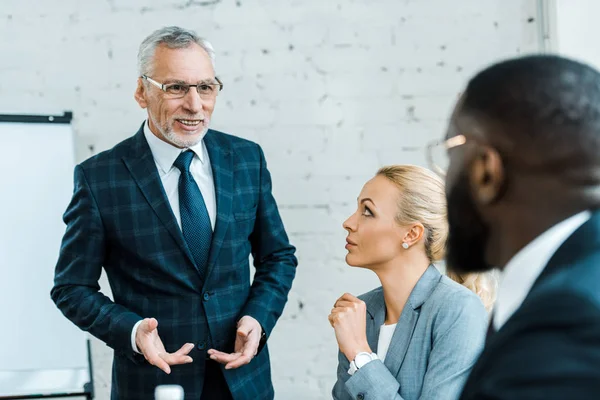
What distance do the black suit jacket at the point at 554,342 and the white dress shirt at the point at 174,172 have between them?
135 cm

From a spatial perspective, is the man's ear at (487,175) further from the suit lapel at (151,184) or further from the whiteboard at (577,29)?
the whiteboard at (577,29)

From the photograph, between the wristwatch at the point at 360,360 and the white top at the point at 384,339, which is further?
the white top at the point at 384,339

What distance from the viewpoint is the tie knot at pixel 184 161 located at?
193 cm

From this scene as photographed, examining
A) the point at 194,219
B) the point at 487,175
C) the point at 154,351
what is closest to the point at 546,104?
the point at 487,175

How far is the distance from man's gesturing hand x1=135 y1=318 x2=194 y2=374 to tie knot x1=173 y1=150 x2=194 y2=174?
1.44ft

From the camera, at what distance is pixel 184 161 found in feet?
6.34

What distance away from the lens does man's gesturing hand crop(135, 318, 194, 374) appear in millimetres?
1654

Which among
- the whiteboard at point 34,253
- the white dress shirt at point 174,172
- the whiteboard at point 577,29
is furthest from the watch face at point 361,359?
the whiteboard at point 577,29

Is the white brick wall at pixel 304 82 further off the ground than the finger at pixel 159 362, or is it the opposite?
the white brick wall at pixel 304 82

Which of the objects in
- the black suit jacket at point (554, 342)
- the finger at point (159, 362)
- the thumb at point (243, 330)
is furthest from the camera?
the thumb at point (243, 330)

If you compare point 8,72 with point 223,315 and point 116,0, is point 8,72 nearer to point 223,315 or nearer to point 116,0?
point 116,0

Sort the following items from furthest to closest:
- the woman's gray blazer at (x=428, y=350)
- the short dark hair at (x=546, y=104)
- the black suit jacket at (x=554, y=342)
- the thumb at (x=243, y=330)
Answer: the thumb at (x=243, y=330) → the woman's gray blazer at (x=428, y=350) → the short dark hair at (x=546, y=104) → the black suit jacket at (x=554, y=342)

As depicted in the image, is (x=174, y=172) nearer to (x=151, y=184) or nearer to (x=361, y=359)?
(x=151, y=184)

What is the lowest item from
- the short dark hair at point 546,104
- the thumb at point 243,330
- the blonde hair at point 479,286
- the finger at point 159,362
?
the finger at point 159,362
